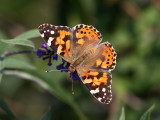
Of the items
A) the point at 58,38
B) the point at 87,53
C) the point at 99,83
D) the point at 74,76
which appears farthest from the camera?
the point at 87,53

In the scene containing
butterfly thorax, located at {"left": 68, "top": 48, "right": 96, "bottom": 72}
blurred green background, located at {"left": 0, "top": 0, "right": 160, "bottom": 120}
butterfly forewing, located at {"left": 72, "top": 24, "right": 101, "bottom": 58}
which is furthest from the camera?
blurred green background, located at {"left": 0, "top": 0, "right": 160, "bottom": 120}

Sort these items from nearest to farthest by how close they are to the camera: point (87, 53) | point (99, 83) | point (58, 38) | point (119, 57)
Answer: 1. point (99, 83)
2. point (58, 38)
3. point (87, 53)
4. point (119, 57)

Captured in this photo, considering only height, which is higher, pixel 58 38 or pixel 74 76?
pixel 58 38

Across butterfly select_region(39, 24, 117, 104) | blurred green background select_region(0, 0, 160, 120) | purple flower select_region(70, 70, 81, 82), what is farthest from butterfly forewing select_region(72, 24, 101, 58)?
blurred green background select_region(0, 0, 160, 120)

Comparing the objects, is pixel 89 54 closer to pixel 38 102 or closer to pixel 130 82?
pixel 130 82

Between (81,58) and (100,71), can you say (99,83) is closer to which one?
(100,71)

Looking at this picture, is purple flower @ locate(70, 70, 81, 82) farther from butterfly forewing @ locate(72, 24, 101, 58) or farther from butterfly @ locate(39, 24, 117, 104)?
butterfly forewing @ locate(72, 24, 101, 58)

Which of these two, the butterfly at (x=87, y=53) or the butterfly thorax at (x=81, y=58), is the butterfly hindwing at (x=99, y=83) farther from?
the butterfly thorax at (x=81, y=58)

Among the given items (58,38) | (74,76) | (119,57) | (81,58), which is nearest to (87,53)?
(81,58)

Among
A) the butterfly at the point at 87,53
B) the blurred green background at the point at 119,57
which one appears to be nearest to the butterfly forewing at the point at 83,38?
the butterfly at the point at 87,53
